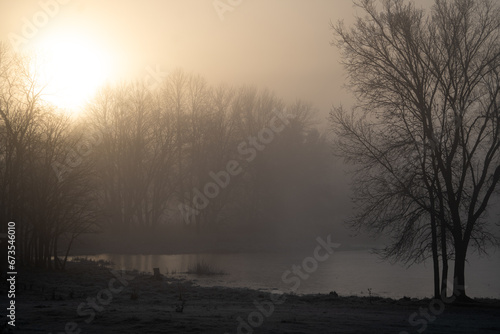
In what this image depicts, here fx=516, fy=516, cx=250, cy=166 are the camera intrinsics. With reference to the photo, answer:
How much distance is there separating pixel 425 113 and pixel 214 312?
1039 centimetres

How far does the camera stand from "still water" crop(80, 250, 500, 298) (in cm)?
2728

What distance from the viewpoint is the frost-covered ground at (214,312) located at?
467 inches

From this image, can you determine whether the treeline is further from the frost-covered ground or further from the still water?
the frost-covered ground

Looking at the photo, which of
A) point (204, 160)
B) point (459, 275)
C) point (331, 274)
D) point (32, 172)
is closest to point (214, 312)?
point (459, 275)

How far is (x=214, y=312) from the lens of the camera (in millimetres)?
14609

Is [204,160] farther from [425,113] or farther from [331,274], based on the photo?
[425,113]

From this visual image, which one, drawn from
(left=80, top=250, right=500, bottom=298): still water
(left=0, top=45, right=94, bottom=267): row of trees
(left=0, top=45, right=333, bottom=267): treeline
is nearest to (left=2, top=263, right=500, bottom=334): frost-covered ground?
(left=0, top=45, right=94, bottom=267): row of trees

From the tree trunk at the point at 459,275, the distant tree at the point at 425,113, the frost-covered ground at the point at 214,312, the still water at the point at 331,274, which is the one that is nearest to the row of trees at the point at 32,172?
the frost-covered ground at the point at 214,312

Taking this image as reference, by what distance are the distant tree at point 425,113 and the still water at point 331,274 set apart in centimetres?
756

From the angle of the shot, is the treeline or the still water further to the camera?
the treeline

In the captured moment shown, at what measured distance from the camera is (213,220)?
201ft

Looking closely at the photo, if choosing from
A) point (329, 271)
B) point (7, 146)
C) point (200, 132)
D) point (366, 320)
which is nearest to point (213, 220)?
point (200, 132)

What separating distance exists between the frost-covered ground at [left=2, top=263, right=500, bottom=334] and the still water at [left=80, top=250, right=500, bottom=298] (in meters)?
6.72

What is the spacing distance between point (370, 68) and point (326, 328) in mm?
10921
